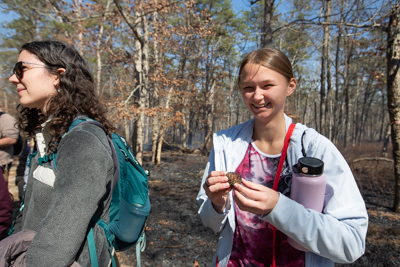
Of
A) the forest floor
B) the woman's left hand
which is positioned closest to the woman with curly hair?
the woman's left hand

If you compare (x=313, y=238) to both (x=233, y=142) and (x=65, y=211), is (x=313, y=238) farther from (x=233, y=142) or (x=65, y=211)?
(x=65, y=211)

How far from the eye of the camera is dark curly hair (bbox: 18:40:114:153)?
1.20 metres

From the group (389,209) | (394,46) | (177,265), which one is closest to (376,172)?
(389,209)

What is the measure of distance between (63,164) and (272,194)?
37.3 inches

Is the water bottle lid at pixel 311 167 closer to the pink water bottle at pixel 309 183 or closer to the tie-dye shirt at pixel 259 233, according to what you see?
the pink water bottle at pixel 309 183

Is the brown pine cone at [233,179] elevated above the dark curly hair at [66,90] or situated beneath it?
situated beneath

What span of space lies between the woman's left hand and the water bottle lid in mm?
156

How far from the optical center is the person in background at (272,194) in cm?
92

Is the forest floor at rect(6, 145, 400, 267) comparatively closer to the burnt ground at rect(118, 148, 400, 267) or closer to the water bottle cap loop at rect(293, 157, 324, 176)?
the burnt ground at rect(118, 148, 400, 267)

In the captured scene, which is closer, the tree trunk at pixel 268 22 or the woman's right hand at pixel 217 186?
the woman's right hand at pixel 217 186

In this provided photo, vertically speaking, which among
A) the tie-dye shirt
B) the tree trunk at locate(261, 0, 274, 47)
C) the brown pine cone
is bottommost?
the tie-dye shirt

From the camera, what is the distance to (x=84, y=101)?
4.42ft

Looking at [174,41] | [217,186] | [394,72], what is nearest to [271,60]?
[217,186]

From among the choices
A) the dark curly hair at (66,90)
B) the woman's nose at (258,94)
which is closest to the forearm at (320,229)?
the woman's nose at (258,94)
